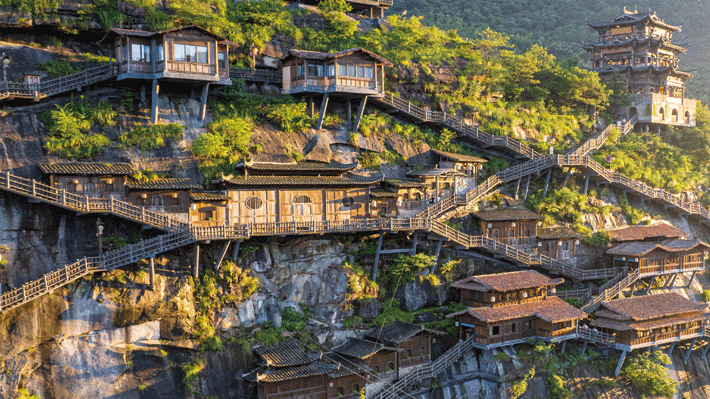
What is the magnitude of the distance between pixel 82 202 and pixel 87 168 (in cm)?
268

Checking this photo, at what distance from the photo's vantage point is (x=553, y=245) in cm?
6034

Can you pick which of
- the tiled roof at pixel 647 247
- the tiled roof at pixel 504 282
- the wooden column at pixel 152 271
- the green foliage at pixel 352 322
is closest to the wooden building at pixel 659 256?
the tiled roof at pixel 647 247

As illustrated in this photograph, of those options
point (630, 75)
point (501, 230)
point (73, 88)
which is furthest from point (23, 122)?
point (630, 75)

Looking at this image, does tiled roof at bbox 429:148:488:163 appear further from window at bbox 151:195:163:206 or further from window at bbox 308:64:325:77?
window at bbox 151:195:163:206

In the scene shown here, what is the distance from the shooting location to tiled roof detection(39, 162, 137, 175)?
137 feet

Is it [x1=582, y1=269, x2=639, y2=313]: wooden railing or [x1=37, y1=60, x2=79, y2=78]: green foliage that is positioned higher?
[x1=37, y1=60, x2=79, y2=78]: green foliage

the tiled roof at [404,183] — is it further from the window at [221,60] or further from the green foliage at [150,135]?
the green foliage at [150,135]

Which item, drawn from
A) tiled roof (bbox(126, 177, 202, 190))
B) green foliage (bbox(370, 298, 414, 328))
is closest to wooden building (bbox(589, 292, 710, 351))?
green foliage (bbox(370, 298, 414, 328))

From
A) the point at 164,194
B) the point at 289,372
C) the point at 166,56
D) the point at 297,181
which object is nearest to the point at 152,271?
the point at 164,194

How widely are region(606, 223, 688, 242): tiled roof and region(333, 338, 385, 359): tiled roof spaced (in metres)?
26.6

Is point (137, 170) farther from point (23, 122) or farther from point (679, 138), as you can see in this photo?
point (679, 138)

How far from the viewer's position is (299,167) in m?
50.2

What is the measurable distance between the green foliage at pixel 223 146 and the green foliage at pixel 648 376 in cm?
2960

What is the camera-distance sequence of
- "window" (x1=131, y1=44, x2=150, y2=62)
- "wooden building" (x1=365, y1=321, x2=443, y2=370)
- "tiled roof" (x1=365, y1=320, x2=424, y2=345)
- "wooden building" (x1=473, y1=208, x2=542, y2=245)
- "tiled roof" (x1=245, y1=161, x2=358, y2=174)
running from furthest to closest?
"wooden building" (x1=473, y1=208, x2=542, y2=245) → "tiled roof" (x1=245, y1=161, x2=358, y2=174) → "window" (x1=131, y1=44, x2=150, y2=62) → "wooden building" (x1=365, y1=321, x2=443, y2=370) → "tiled roof" (x1=365, y1=320, x2=424, y2=345)
